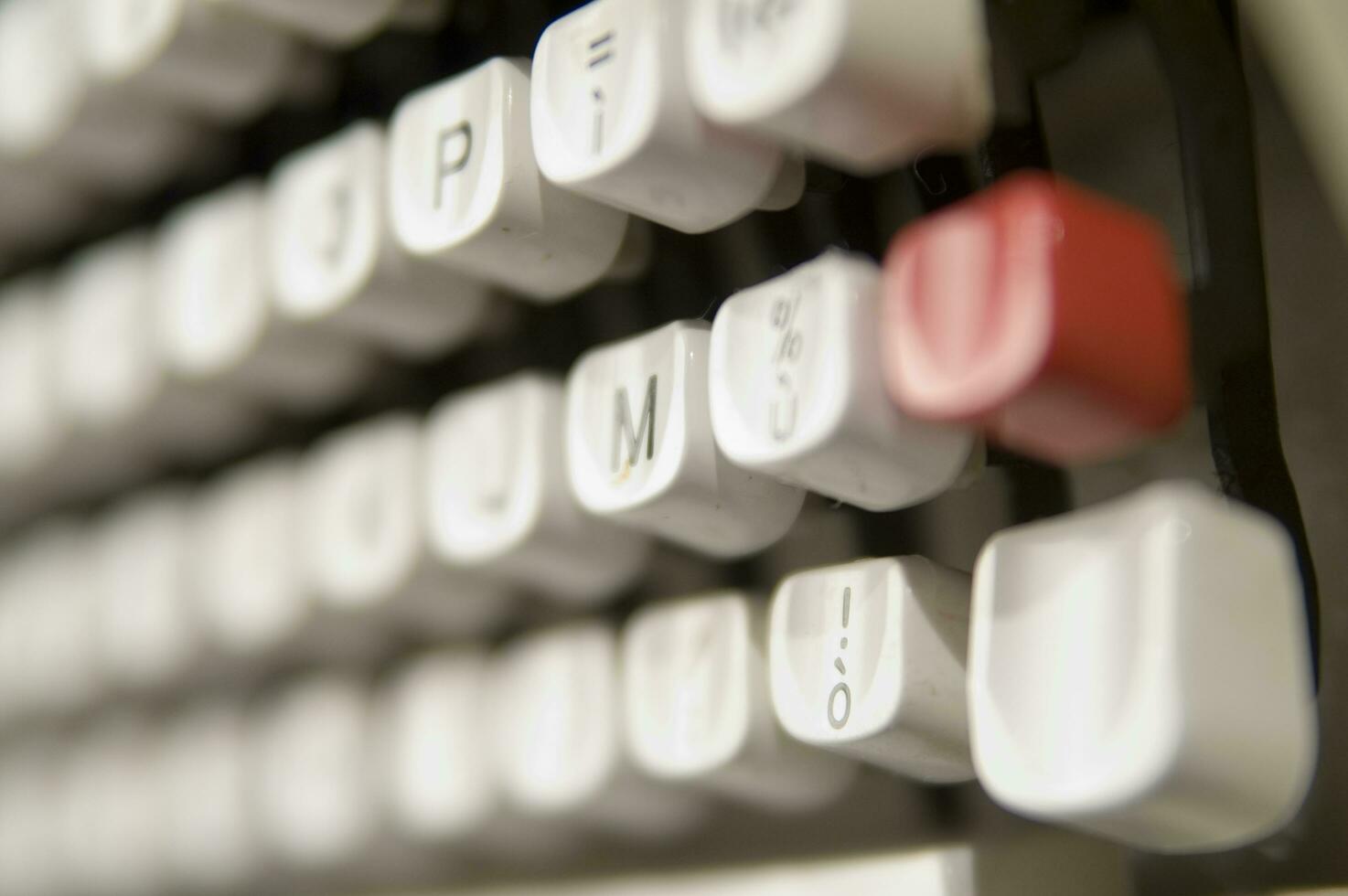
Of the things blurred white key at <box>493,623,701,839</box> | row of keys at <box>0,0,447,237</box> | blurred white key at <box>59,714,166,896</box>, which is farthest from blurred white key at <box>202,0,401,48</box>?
blurred white key at <box>59,714,166,896</box>

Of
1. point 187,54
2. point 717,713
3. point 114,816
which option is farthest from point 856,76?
point 114,816

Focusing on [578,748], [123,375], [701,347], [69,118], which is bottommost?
[578,748]

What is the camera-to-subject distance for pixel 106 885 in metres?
0.62

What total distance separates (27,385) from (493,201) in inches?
15.1

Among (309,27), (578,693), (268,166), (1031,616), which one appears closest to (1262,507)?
(1031,616)

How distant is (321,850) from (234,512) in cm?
16

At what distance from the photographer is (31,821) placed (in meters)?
0.66

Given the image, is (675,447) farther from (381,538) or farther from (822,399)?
(381,538)

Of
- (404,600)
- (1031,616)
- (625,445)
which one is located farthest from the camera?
(404,600)

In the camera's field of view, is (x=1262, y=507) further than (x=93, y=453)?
No

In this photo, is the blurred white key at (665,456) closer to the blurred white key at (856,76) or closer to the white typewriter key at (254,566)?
the blurred white key at (856,76)

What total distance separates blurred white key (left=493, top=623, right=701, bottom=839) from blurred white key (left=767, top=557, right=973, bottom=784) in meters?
0.12

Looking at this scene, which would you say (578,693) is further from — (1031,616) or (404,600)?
(1031,616)

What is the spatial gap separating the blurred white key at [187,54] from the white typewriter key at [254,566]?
16 centimetres
